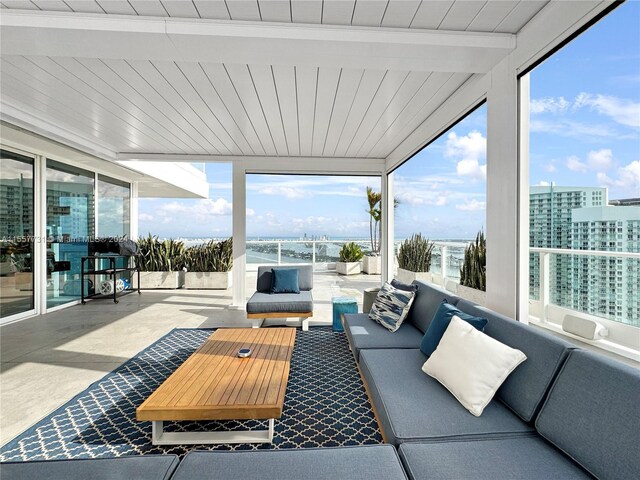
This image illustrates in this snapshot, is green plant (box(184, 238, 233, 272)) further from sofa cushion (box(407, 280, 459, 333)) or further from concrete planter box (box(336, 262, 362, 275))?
sofa cushion (box(407, 280, 459, 333))

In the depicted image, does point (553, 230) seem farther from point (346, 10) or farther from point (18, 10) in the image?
point (18, 10)

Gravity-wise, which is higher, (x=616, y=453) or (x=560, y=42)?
(x=560, y=42)

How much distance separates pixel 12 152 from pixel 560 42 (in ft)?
21.5

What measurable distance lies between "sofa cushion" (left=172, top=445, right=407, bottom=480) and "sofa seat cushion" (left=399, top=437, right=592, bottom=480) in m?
0.09

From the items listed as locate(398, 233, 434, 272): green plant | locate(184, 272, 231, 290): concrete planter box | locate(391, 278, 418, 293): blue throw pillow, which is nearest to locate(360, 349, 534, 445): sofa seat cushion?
locate(391, 278, 418, 293): blue throw pillow

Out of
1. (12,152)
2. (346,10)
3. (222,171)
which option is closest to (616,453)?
(346,10)

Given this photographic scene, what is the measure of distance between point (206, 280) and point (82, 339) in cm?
396

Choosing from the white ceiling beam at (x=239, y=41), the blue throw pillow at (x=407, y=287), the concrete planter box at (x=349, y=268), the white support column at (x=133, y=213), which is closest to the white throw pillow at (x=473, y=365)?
the blue throw pillow at (x=407, y=287)

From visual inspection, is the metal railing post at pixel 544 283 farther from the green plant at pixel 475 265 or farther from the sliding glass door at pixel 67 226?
the sliding glass door at pixel 67 226

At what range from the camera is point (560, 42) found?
1.96m

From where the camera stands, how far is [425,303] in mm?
3045

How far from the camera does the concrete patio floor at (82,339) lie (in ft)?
8.55

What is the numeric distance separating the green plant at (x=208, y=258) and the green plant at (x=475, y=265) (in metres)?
5.48

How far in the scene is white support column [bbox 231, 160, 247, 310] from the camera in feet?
18.9
